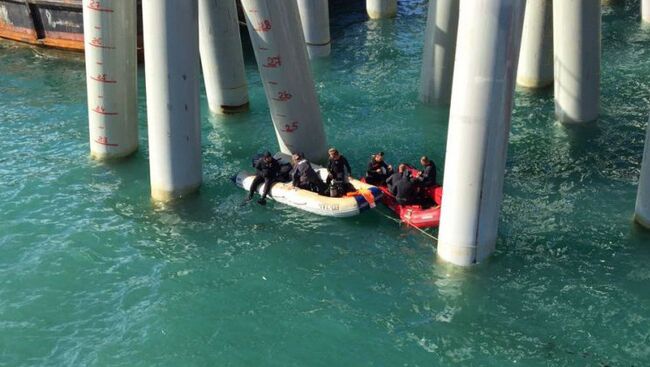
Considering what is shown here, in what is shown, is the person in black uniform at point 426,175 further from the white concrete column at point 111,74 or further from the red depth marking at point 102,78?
the red depth marking at point 102,78

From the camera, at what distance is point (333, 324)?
1558 cm

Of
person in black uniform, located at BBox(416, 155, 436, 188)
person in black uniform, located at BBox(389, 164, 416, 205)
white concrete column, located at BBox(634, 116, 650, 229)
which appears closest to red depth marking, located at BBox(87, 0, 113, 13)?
person in black uniform, located at BBox(389, 164, 416, 205)

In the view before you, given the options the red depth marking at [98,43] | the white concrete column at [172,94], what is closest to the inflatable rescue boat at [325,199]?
the white concrete column at [172,94]

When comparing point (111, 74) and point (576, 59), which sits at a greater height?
point (576, 59)

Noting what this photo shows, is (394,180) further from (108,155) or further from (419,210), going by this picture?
(108,155)

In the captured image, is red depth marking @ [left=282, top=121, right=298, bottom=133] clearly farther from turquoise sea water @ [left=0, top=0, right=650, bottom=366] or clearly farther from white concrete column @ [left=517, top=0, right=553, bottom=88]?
white concrete column @ [left=517, top=0, right=553, bottom=88]

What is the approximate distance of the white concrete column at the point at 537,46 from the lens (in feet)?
86.9

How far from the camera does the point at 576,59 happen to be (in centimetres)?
2373

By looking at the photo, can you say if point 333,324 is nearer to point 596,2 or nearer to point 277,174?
point 277,174

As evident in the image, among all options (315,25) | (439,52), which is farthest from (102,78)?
(315,25)

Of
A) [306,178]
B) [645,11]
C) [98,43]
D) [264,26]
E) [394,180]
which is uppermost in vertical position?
[264,26]

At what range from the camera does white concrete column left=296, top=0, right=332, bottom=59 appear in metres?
31.7

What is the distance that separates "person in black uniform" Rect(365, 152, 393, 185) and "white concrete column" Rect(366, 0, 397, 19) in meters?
19.9

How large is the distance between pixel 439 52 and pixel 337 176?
805cm
